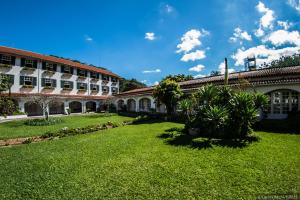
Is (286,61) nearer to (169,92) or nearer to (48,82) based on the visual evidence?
(169,92)

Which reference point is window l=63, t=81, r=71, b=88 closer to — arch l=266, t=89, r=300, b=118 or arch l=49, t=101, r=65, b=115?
arch l=49, t=101, r=65, b=115

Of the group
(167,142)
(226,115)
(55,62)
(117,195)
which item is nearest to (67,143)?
(167,142)

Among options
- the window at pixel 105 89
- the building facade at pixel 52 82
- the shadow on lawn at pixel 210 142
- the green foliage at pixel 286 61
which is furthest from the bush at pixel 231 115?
the green foliage at pixel 286 61

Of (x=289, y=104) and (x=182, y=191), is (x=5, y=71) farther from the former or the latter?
(x=289, y=104)

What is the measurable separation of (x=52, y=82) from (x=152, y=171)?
32.0 metres

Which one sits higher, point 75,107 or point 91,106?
point 91,106

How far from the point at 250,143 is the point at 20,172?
11.0 m

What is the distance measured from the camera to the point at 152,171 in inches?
258

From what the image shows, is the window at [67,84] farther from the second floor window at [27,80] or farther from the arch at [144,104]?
the arch at [144,104]

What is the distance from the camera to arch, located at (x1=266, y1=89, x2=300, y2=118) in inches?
569

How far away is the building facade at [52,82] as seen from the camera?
89.5 feet

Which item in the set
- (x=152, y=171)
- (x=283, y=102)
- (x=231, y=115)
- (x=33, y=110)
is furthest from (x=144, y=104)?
(x=152, y=171)

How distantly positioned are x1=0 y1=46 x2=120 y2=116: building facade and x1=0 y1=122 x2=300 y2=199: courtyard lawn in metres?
22.5

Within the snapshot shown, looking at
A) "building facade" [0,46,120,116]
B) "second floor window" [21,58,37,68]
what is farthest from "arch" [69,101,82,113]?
"second floor window" [21,58,37,68]
